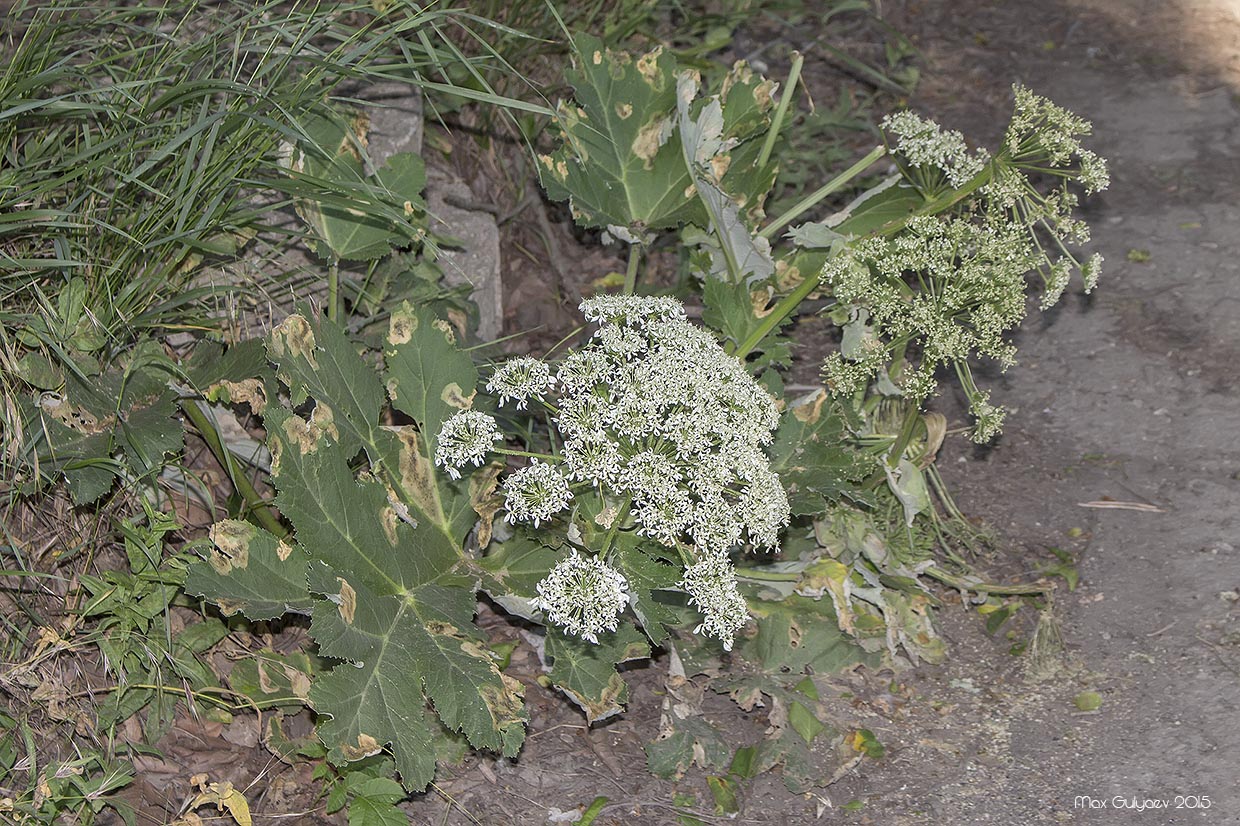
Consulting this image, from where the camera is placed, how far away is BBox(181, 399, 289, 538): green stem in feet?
9.24

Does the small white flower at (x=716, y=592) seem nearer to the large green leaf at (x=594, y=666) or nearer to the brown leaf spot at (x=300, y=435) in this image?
the large green leaf at (x=594, y=666)

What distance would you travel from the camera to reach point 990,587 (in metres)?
3.12

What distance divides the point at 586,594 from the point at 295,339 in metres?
0.93

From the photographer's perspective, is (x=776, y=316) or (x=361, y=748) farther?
(x=776, y=316)

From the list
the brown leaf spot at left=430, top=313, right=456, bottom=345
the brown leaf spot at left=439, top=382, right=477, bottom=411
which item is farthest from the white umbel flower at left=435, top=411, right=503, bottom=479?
the brown leaf spot at left=430, top=313, right=456, bottom=345

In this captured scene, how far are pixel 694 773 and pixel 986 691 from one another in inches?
31.1

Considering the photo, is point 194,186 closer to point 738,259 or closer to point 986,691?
point 738,259

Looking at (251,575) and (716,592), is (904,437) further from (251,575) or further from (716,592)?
(251,575)

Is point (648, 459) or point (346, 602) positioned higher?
point (648, 459)

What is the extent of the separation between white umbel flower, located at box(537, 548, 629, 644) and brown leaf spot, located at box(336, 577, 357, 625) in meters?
0.40

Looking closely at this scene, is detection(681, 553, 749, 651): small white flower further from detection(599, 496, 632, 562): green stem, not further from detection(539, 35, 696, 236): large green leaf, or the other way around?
detection(539, 35, 696, 236): large green leaf

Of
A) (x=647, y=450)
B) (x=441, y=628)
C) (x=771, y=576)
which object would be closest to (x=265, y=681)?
(x=441, y=628)

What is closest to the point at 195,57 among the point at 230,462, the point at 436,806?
the point at 230,462

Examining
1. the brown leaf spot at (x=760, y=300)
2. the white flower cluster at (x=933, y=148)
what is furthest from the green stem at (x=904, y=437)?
the white flower cluster at (x=933, y=148)
